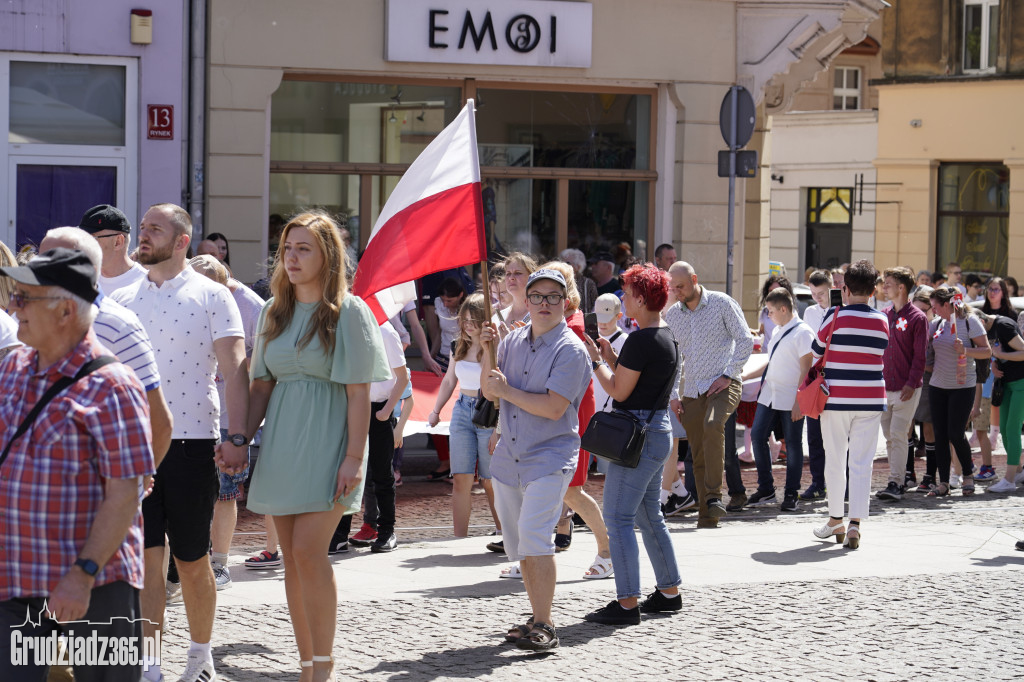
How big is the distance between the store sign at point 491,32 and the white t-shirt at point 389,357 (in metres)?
7.37

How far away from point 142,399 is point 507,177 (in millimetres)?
12396

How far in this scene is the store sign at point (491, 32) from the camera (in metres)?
15.2

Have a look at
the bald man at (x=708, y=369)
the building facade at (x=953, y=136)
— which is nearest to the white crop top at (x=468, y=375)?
the bald man at (x=708, y=369)

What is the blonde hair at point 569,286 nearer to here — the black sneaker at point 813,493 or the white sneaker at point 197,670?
the white sneaker at point 197,670

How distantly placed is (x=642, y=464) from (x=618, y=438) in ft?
0.83

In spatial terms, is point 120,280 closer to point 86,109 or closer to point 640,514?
point 640,514

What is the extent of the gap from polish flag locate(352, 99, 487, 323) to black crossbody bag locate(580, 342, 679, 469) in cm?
105

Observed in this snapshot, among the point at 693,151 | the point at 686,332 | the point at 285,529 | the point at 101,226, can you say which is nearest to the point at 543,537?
the point at 285,529

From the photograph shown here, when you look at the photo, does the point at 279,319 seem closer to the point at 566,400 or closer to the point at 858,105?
the point at 566,400

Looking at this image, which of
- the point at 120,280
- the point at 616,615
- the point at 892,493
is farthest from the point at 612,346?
the point at 120,280

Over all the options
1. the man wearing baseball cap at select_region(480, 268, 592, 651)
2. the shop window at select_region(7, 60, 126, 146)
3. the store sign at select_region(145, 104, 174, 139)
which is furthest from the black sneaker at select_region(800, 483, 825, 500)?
the shop window at select_region(7, 60, 126, 146)

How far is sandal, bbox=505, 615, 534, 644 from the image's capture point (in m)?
6.38

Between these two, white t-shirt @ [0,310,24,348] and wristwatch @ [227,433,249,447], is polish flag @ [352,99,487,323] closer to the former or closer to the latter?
wristwatch @ [227,433,249,447]

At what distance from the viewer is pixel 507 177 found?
53.3 ft
